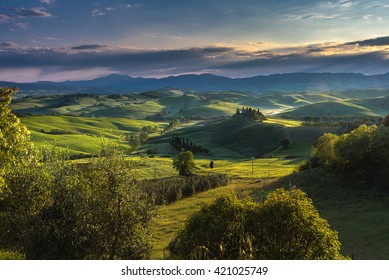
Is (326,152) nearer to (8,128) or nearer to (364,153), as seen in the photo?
(364,153)

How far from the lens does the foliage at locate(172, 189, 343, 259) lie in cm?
2598

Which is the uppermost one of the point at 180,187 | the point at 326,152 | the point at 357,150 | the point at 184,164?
the point at 357,150

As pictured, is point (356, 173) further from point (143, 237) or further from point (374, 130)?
point (143, 237)

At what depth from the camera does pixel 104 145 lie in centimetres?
3127

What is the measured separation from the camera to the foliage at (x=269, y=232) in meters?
26.0

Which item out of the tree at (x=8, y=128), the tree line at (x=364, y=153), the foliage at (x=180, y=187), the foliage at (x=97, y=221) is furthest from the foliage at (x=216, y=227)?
the foliage at (x=180, y=187)

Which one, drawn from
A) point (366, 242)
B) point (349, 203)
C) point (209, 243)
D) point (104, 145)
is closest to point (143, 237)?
point (209, 243)

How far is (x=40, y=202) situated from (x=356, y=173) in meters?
80.3

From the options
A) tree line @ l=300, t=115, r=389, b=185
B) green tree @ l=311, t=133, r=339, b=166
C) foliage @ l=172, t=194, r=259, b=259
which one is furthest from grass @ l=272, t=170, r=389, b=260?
foliage @ l=172, t=194, r=259, b=259

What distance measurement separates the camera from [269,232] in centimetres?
2700

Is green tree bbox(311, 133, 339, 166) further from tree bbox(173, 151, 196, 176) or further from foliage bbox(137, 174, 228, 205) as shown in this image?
tree bbox(173, 151, 196, 176)

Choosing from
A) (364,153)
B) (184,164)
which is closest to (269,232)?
(364,153)

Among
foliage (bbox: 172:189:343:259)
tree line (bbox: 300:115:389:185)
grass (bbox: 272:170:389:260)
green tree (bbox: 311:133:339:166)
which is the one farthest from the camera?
green tree (bbox: 311:133:339:166)
